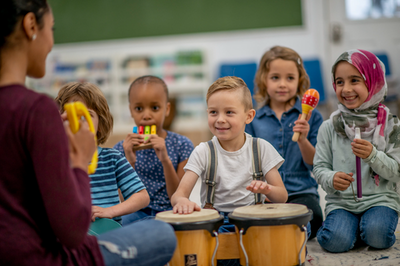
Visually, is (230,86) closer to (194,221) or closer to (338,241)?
(194,221)

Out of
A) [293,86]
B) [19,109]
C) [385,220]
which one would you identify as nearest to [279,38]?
[293,86]

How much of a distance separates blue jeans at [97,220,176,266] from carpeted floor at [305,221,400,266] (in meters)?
0.73

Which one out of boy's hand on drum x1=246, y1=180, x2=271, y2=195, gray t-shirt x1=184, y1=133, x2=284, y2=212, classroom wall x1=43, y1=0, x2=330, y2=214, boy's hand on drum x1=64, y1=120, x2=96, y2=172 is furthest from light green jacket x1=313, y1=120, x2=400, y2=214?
classroom wall x1=43, y1=0, x2=330, y2=214

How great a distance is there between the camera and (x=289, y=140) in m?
2.24

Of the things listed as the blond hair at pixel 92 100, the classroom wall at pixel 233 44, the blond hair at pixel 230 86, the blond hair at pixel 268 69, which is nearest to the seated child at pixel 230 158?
the blond hair at pixel 230 86

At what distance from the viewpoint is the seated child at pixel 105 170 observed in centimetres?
160

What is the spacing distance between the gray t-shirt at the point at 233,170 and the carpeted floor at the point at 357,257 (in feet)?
1.15

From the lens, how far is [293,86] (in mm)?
2244

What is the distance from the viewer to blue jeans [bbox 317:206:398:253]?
1.72 meters

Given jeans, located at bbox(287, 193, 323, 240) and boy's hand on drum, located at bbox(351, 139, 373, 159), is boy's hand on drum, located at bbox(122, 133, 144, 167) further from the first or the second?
boy's hand on drum, located at bbox(351, 139, 373, 159)

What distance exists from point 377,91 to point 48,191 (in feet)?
5.15

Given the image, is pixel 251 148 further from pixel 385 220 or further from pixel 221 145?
pixel 385 220

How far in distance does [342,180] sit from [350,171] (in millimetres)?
176

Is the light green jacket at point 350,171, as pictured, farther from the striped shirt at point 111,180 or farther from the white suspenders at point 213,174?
the striped shirt at point 111,180
